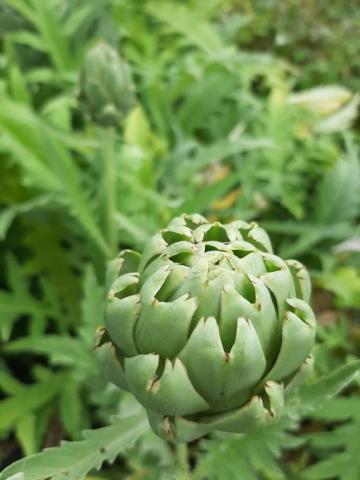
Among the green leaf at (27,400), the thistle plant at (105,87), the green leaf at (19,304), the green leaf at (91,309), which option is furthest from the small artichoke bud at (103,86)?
the green leaf at (27,400)

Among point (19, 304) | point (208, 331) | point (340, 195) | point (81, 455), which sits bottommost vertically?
point (340, 195)

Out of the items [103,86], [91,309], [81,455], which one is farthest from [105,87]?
[81,455]

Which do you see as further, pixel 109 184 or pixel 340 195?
pixel 340 195

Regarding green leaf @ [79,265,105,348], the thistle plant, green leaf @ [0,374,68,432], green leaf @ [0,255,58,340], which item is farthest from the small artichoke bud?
green leaf @ [0,374,68,432]

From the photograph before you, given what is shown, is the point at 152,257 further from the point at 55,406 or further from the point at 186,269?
the point at 55,406

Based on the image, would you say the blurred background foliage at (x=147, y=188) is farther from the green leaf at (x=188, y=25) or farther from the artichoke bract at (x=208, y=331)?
the artichoke bract at (x=208, y=331)

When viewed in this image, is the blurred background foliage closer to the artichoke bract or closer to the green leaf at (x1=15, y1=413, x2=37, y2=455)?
the green leaf at (x1=15, y1=413, x2=37, y2=455)

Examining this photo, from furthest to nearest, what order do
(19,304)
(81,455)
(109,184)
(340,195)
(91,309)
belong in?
1. (340,195)
2. (19,304)
3. (109,184)
4. (91,309)
5. (81,455)

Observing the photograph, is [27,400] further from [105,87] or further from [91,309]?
[105,87]
